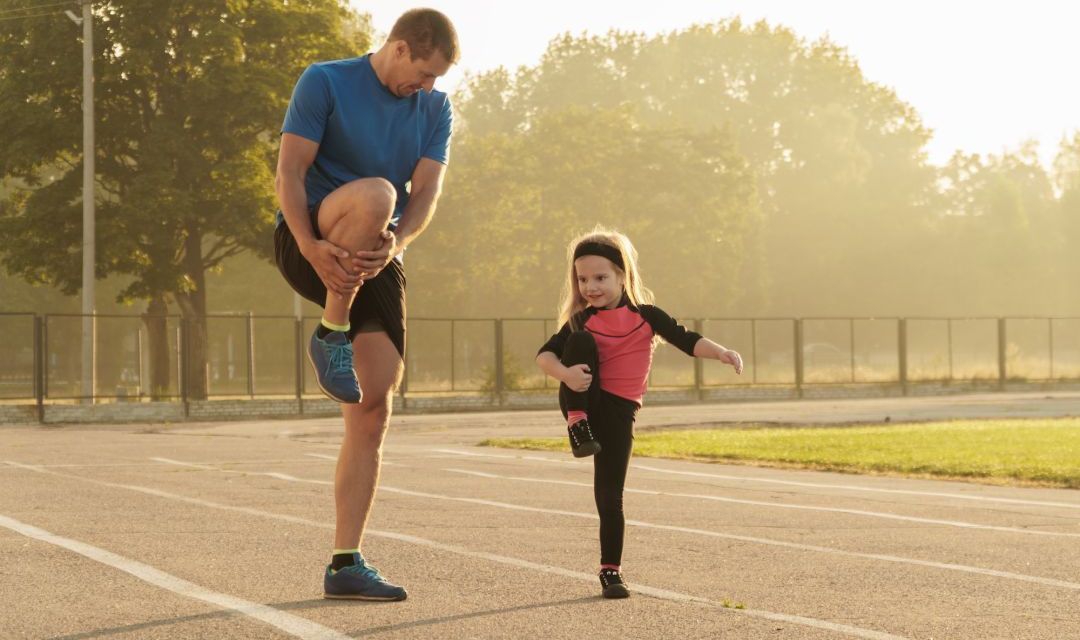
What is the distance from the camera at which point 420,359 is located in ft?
134

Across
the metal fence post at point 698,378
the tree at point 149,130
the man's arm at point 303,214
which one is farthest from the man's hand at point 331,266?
the metal fence post at point 698,378

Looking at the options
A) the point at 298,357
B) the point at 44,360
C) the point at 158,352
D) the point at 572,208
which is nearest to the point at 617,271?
the point at 44,360

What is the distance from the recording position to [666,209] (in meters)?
67.3

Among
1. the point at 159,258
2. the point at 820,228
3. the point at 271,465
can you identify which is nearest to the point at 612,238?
the point at 271,465

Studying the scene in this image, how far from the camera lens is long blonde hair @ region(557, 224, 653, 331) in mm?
6344

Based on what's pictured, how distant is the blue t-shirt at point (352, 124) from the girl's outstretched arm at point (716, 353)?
4.43ft

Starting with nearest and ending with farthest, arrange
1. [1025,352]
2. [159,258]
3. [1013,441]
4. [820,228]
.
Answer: [1013,441], [159,258], [1025,352], [820,228]

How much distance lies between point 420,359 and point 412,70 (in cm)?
3550

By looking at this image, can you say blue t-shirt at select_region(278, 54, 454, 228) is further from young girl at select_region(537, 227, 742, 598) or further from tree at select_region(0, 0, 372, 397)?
tree at select_region(0, 0, 372, 397)

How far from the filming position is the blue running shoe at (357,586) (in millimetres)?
5797

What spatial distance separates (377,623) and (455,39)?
206cm

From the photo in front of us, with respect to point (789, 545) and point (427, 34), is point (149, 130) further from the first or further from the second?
point (427, 34)

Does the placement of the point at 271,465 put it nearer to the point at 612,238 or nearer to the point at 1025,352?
the point at 612,238

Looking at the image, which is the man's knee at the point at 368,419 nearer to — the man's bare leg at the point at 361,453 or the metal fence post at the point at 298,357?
the man's bare leg at the point at 361,453
